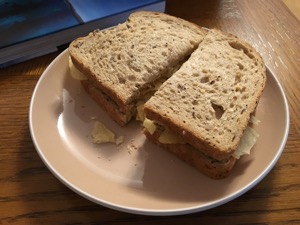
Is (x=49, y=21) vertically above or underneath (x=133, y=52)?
underneath

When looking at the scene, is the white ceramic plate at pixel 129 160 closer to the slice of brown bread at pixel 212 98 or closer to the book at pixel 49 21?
the slice of brown bread at pixel 212 98

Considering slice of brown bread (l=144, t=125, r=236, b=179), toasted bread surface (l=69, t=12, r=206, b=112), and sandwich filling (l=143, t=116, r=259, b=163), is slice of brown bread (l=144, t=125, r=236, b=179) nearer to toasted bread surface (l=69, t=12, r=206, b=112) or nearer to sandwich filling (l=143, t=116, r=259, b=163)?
sandwich filling (l=143, t=116, r=259, b=163)

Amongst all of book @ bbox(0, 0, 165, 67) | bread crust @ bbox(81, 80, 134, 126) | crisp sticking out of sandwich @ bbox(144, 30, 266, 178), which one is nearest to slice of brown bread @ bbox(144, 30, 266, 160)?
crisp sticking out of sandwich @ bbox(144, 30, 266, 178)

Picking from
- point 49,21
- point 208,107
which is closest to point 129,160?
point 208,107

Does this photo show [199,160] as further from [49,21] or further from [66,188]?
[49,21]

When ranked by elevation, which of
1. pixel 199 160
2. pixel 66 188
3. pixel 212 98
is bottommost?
pixel 66 188

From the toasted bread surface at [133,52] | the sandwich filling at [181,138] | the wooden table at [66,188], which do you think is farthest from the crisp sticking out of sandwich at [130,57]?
the wooden table at [66,188]
